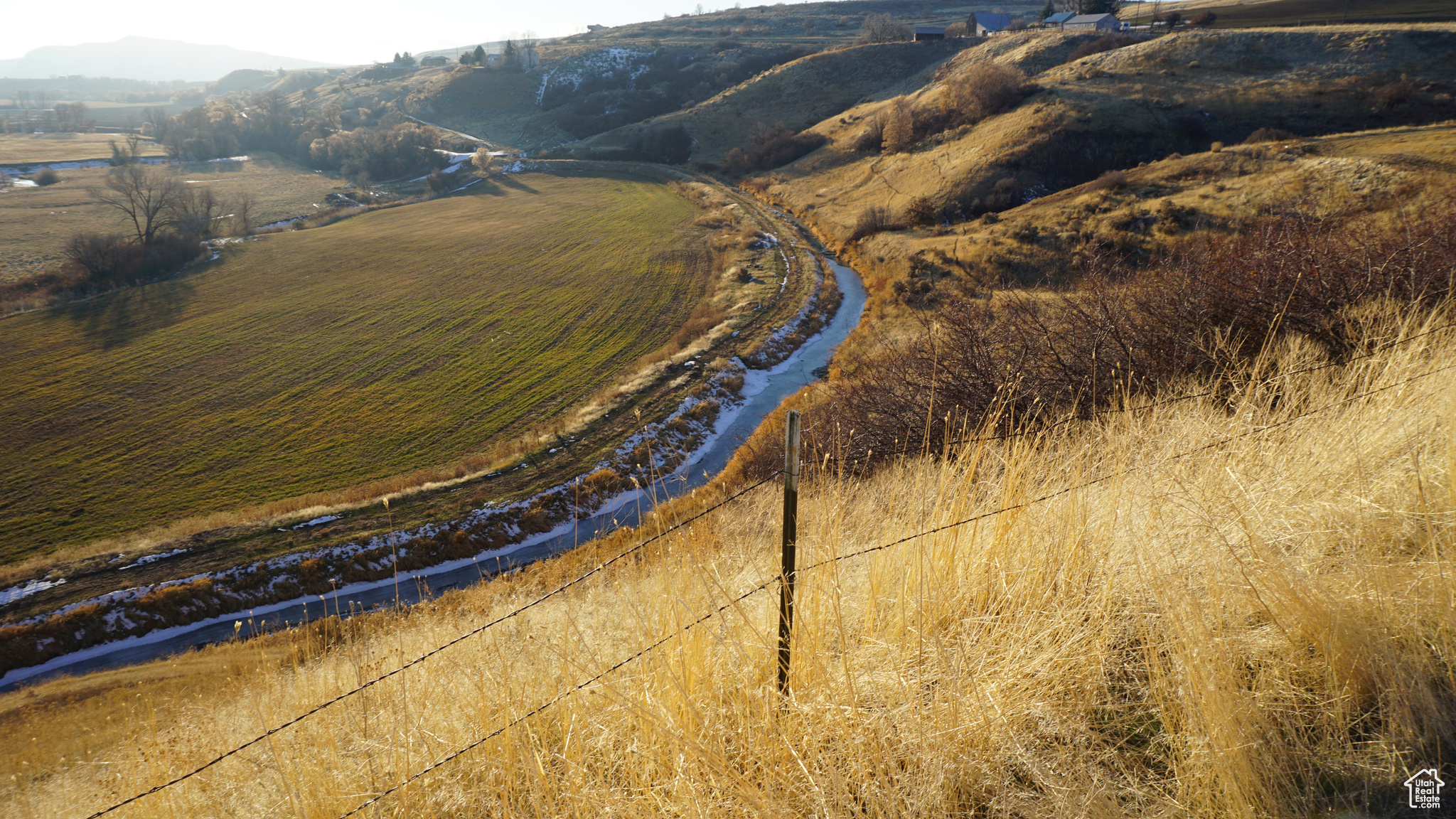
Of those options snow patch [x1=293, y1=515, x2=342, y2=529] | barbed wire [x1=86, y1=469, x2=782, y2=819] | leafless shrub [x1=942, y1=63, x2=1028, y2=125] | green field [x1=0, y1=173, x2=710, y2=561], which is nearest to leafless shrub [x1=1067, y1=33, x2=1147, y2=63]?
leafless shrub [x1=942, y1=63, x2=1028, y2=125]

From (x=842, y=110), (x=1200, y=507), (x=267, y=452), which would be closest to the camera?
(x=1200, y=507)

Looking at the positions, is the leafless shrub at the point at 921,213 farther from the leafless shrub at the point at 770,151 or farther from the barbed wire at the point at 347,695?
the barbed wire at the point at 347,695

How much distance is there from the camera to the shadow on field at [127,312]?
35647 millimetres

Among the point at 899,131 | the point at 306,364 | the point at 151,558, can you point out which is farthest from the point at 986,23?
the point at 151,558

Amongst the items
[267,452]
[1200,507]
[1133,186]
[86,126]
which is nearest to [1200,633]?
[1200,507]

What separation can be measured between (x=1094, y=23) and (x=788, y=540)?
93502 millimetres

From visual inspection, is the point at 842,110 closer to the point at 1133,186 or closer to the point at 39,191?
the point at 1133,186

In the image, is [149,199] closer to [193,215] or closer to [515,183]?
[193,215]

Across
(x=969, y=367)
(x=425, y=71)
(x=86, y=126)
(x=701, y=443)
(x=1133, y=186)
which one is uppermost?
(x=425, y=71)

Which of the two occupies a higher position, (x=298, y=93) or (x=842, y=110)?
(x=298, y=93)

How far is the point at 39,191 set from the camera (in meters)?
72.1

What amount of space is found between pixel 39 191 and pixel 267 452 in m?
79.9

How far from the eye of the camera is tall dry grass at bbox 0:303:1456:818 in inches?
111

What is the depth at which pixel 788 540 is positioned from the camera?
3.61 m
